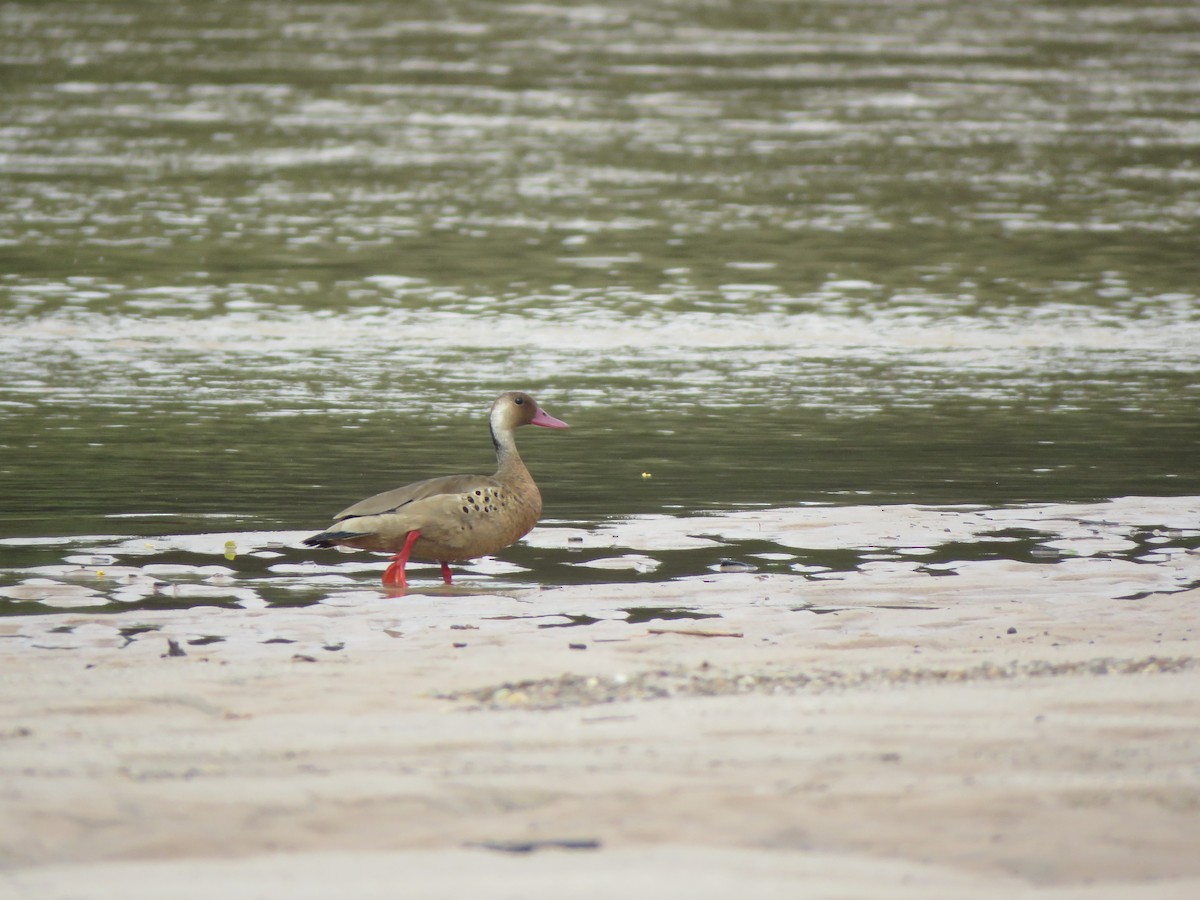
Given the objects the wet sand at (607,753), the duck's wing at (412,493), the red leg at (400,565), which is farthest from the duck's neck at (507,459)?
the wet sand at (607,753)

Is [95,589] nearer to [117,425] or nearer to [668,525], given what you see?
[668,525]

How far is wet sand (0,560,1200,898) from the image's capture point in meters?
6.09

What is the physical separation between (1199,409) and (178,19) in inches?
1673

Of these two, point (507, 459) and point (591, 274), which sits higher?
point (591, 274)

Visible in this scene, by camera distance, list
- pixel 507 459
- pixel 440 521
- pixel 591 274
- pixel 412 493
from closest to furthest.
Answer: pixel 440 521 < pixel 412 493 < pixel 507 459 < pixel 591 274

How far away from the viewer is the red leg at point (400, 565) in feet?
35.5

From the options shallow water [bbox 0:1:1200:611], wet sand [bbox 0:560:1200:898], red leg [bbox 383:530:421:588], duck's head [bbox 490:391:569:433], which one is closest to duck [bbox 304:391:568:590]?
red leg [bbox 383:530:421:588]

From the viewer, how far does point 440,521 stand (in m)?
10.9

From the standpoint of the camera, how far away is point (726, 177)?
110ft

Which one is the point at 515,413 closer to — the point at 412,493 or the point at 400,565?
the point at 412,493

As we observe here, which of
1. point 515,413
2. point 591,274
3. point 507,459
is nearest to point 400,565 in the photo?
point 507,459

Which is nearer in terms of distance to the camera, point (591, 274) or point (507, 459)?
point (507, 459)

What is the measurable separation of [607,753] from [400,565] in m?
3.95

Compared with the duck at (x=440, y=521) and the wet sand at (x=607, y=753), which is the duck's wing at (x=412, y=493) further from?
the wet sand at (x=607, y=753)
